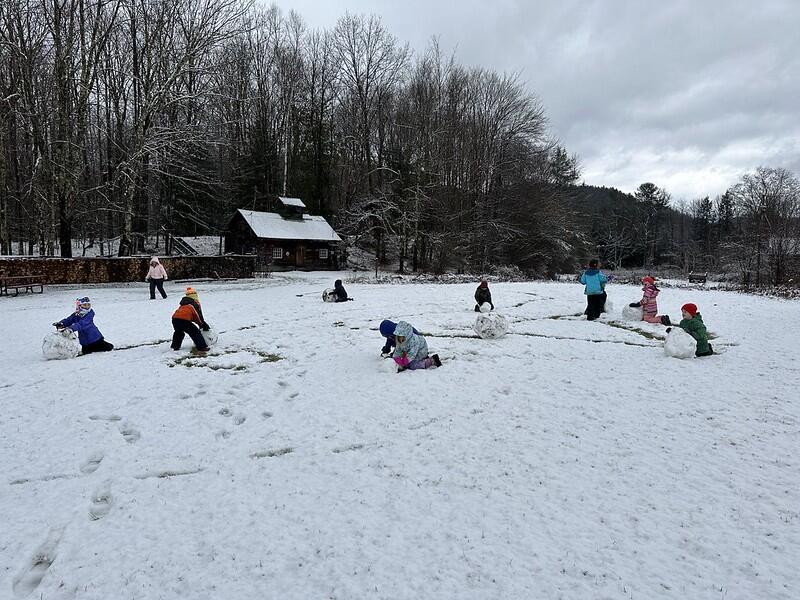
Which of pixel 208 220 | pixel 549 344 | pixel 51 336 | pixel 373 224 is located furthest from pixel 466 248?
pixel 51 336

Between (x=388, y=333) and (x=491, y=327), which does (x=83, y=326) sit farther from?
(x=491, y=327)

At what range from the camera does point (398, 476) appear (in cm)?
430

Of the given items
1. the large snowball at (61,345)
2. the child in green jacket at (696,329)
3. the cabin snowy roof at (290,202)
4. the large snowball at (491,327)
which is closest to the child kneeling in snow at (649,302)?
the child in green jacket at (696,329)

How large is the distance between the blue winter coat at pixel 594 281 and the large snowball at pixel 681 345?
4.16 m

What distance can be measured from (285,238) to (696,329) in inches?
1124

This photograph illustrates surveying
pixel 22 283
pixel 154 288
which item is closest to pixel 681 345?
pixel 154 288

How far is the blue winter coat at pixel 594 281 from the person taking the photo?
12375mm

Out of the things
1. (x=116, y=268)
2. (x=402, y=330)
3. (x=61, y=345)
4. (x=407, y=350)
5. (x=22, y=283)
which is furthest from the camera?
(x=116, y=268)

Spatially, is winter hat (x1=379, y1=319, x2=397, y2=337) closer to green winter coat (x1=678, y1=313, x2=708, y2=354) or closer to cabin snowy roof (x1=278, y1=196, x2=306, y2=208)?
green winter coat (x1=678, y1=313, x2=708, y2=354)

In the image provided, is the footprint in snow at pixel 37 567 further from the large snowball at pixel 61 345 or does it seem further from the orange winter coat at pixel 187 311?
the large snowball at pixel 61 345

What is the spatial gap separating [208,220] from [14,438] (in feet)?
107

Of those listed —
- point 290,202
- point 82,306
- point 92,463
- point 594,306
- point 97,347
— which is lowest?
point 92,463

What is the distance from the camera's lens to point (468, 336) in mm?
10273

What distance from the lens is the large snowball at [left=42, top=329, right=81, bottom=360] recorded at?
811 centimetres
